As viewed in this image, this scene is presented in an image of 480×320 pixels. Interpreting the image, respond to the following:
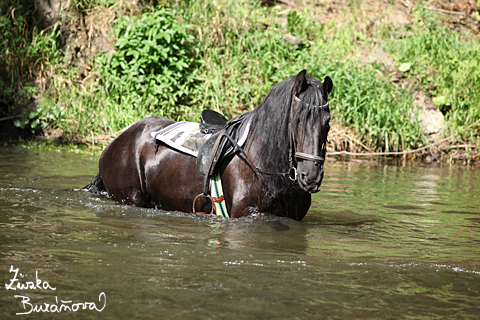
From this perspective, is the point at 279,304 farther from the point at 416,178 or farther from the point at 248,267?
the point at 416,178

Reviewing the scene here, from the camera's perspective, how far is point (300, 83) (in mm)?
3512

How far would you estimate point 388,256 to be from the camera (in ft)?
10.9

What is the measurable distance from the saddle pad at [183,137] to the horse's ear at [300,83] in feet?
3.33

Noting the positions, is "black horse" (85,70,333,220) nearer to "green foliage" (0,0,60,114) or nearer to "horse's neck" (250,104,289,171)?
"horse's neck" (250,104,289,171)

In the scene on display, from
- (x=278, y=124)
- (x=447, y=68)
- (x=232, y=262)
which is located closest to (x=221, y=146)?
(x=278, y=124)

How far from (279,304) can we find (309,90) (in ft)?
5.66

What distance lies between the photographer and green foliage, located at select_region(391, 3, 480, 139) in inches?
408

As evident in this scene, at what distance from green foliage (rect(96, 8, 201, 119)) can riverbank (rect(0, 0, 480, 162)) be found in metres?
0.03

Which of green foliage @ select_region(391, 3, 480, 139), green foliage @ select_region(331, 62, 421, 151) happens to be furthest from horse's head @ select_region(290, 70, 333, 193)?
green foliage @ select_region(391, 3, 480, 139)

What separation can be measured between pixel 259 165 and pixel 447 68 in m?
8.82

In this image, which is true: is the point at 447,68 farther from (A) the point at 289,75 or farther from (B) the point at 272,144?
(B) the point at 272,144

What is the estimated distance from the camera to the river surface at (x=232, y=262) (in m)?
2.35

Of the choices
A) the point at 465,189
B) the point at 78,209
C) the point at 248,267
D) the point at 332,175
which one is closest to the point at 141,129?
the point at 78,209

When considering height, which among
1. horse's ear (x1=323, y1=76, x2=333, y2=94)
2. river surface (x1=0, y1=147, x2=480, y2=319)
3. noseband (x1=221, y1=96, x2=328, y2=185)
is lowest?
river surface (x1=0, y1=147, x2=480, y2=319)
